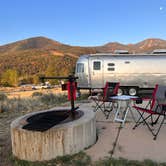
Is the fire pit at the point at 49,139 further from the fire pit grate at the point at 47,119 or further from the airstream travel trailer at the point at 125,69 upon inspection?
the airstream travel trailer at the point at 125,69

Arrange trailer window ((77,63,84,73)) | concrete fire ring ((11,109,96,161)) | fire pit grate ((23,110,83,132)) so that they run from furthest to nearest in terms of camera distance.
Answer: trailer window ((77,63,84,73)), fire pit grate ((23,110,83,132)), concrete fire ring ((11,109,96,161))

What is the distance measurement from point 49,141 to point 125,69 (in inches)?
289

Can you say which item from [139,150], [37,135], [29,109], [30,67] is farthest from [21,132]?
[30,67]

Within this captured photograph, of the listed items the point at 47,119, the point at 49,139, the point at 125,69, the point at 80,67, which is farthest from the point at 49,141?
the point at 125,69

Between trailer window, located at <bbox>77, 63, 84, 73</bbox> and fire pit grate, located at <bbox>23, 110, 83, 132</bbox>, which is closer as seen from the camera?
fire pit grate, located at <bbox>23, 110, 83, 132</bbox>

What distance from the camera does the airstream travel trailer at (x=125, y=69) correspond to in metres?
9.41

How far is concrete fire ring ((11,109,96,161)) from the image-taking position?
2.77 m

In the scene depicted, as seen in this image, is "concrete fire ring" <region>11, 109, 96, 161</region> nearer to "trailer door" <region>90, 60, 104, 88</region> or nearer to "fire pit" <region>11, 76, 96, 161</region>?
"fire pit" <region>11, 76, 96, 161</region>

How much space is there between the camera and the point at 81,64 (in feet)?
32.0

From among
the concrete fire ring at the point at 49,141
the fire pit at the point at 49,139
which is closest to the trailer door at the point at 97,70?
the fire pit at the point at 49,139

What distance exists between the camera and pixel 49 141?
2766mm

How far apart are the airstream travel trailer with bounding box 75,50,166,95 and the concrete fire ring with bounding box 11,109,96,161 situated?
670 cm

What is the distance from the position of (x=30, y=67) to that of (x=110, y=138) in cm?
4168

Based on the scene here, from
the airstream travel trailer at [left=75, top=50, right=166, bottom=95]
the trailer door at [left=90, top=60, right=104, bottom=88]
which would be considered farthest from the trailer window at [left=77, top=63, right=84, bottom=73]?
the trailer door at [left=90, top=60, right=104, bottom=88]
